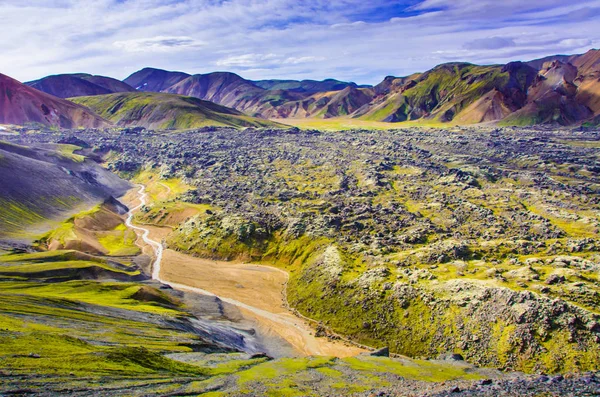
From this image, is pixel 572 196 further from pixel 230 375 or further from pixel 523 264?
pixel 230 375

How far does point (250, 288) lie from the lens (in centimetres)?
14300

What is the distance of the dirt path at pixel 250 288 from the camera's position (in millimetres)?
109875

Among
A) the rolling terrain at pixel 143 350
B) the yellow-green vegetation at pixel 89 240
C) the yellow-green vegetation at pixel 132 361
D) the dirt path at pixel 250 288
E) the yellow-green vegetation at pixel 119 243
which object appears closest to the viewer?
the yellow-green vegetation at pixel 132 361

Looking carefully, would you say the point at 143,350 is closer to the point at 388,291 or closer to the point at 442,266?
the point at 388,291

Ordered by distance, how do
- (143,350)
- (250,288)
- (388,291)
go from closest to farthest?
(143,350)
(388,291)
(250,288)

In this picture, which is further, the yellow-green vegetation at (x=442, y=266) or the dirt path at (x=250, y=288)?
the dirt path at (x=250, y=288)

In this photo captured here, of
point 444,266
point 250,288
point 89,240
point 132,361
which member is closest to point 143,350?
point 132,361

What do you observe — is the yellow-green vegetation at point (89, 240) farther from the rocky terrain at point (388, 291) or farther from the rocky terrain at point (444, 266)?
the rocky terrain at point (444, 266)

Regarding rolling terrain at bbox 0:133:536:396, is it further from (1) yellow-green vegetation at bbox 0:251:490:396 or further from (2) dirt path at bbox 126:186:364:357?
(2) dirt path at bbox 126:186:364:357

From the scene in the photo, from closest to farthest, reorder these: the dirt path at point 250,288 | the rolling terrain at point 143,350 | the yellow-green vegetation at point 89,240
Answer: the rolling terrain at point 143,350, the dirt path at point 250,288, the yellow-green vegetation at point 89,240

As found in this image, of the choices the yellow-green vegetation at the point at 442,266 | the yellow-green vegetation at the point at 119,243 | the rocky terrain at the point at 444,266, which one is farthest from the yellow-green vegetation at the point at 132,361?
the yellow-green vegetation at the point at 119,243

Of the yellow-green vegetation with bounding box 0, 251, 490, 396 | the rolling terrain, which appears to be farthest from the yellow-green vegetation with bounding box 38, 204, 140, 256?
the yellow-green vegetation with bounding box 0, 251, 490, 396

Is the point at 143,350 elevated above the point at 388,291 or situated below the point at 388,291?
above

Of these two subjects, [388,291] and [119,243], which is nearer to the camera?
[388,291]
